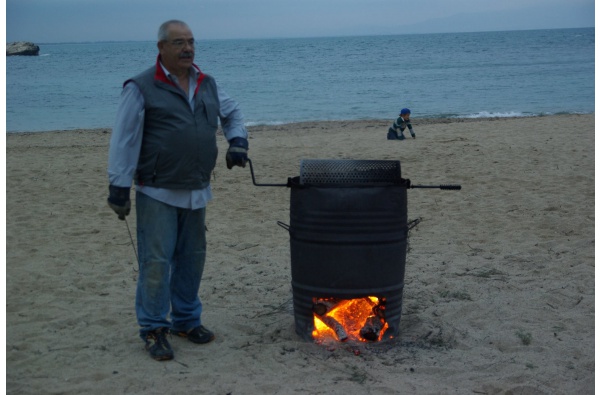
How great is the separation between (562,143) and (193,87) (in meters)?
10.1

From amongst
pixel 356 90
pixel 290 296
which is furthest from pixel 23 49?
pixel 290 296

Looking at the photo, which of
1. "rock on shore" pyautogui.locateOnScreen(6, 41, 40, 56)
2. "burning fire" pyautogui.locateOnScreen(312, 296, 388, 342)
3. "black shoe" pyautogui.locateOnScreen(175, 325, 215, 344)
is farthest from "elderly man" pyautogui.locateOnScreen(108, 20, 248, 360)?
"rock on shore" pyautogui.locateOnScreen(6, 41, 40, 56)

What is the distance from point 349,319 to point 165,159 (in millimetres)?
1466

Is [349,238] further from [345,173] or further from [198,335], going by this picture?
[198,335]

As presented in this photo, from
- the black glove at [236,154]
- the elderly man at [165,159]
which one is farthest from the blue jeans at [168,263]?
the black glove at [236,154]

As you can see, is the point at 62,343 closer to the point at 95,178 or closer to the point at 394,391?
the point at 394,391

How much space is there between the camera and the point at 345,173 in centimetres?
463

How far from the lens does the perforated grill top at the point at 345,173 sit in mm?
4633

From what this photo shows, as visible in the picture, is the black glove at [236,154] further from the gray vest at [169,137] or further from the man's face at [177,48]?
the man's face at [177,48]

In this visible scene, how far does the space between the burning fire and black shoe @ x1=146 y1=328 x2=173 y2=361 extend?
2.85ft

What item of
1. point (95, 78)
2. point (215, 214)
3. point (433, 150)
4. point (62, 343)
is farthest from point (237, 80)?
point (62, 343)

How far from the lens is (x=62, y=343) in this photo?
502 centimetres

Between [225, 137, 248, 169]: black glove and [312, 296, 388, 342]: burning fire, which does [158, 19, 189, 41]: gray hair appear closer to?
[225, 137, 248, 169]: black glove

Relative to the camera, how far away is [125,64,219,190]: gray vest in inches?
176
